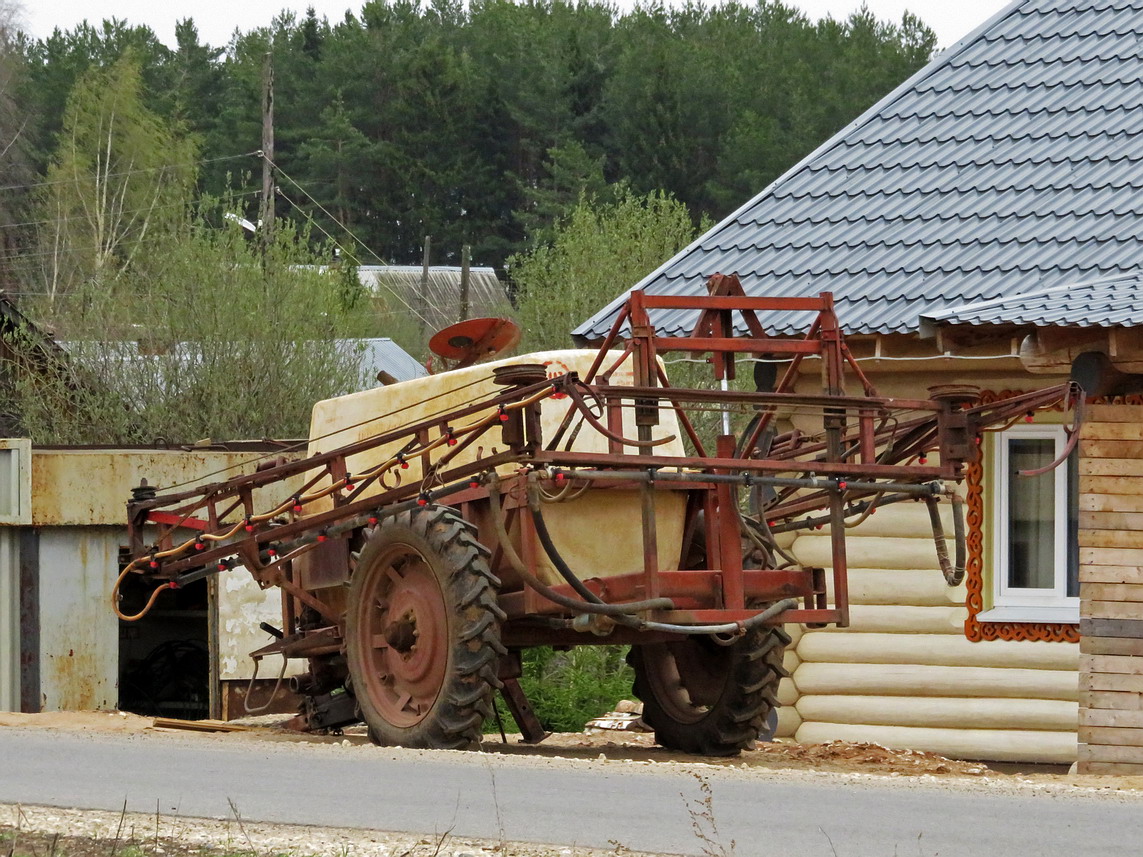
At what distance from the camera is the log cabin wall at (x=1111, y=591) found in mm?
10727

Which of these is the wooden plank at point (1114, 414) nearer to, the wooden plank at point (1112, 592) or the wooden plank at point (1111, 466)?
the wooden plank at point (1111, 466)

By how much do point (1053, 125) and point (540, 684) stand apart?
6.37 m

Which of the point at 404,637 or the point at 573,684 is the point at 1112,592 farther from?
the point at 573,684

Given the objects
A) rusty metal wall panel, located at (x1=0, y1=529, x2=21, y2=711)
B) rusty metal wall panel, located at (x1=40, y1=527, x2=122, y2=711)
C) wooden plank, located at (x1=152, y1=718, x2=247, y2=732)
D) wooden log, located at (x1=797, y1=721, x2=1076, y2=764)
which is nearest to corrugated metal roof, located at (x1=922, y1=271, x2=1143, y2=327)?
wooden log, located at (x1=797, y1=721, x2=1076, y2=764)

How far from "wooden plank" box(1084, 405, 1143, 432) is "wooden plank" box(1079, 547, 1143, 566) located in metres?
0.71

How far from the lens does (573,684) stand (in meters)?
16.4

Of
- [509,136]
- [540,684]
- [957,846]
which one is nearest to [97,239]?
[509,136]

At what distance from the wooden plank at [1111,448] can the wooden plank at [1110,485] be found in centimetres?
13

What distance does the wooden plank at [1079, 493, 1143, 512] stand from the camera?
1098cm

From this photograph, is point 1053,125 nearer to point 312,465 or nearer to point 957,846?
point 312,465

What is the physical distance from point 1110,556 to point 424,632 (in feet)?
13.4

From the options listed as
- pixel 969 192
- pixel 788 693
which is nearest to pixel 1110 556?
pixel 788 693

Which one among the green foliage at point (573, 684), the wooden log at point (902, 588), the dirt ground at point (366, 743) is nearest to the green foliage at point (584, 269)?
the green foliage at point (573, 684)

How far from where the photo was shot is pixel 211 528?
11.3 metres
